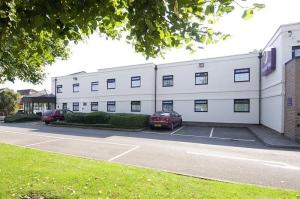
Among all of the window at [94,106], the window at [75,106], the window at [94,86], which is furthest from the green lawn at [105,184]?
the window at [75,106]

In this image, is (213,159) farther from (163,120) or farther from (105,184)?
(163,120)

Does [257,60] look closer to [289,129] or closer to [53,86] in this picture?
[289,129]

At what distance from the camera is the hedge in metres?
20.2

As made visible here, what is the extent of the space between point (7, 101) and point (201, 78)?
1231 inches

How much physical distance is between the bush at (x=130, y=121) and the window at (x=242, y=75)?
8.83 meters

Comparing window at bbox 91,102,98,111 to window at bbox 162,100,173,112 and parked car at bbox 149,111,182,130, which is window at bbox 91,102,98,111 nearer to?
window at bbox 162,100,173,112

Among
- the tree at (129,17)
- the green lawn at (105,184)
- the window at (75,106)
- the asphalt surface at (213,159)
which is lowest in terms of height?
the asphalt surface at (213,159)

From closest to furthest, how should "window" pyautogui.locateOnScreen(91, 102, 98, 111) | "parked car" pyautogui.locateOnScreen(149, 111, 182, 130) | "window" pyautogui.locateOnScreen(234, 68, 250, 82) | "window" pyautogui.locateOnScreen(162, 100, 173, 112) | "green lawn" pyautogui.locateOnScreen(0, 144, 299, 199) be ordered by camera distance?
"green lawn" pyautogui.locateOnScreen(0, 144, 299, 199)
"parked car" pyautogui.locateOnScreen(149, 111, 182, 130)
"window" pyautogui.locateOnScreen(234, 68, 250, 82)
"window" pyautogui.locateOnScreen(162, 100, 173, 112)
"window" pyautogui.locateOnScreen(91, 102, 98, 111)

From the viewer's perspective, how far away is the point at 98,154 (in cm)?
1002

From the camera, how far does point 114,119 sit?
21.3 m

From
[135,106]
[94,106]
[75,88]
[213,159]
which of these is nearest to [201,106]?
[135,106]

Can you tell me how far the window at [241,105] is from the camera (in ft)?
72.4

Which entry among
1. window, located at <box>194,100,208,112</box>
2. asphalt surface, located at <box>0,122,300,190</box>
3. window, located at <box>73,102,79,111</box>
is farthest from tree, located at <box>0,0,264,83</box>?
window, located at <box>73,102,79,111</box>

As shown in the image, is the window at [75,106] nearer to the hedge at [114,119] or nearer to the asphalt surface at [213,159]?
the hedge at [114,119]
